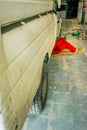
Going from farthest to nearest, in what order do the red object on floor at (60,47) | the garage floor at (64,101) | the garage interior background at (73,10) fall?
the garage interior background at (73,10), the red object on floor at (60,47), the garage floor at (64,101)

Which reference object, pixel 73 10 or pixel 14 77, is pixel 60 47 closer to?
pixel 14 77

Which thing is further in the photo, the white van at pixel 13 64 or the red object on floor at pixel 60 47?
the red object on floor at pixel 60 47

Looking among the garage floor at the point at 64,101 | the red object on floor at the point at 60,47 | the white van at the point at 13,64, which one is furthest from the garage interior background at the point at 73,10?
the white van at the point at 13,64

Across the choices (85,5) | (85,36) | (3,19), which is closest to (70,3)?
(85,5)

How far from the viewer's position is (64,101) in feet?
9.33

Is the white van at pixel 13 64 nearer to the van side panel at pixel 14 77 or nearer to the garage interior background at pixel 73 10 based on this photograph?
the van side panel at pixel 14 77

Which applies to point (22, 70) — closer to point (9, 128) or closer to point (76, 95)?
point (9, 128)

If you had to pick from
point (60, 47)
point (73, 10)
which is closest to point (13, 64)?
point (60, 47)

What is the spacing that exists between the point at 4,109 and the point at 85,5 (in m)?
11.4

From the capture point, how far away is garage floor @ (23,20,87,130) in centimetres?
233

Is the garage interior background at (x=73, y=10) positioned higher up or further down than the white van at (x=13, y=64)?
further down

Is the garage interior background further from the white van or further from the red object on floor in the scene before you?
the white van

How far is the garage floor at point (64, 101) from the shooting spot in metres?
2.33

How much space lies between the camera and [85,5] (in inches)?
433
